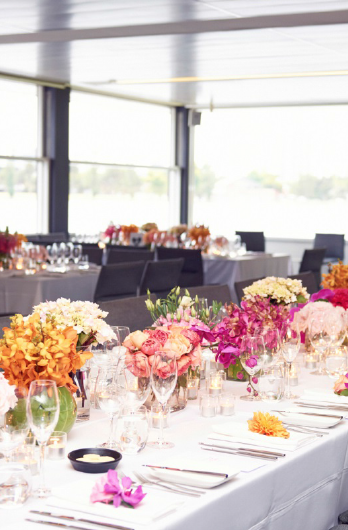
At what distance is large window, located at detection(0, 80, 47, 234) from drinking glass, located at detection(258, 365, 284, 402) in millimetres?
9197

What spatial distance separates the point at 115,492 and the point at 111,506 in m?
0.03

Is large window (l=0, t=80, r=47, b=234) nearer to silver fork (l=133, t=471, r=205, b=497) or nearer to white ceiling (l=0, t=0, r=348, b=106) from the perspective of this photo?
white ceiling (l=0, t=0, r=348, b=106)

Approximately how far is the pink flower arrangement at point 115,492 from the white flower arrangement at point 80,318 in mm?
646

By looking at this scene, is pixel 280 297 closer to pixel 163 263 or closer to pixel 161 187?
pixel 163 263

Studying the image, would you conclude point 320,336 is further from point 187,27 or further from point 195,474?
point 187,27

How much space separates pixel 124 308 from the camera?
12.4 ft

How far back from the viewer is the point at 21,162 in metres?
11.9

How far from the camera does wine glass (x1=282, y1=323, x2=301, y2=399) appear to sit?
2.80 metres

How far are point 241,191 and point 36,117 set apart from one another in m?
4.96

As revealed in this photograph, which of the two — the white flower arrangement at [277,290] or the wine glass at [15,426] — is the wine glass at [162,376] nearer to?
the wine glass at [15,426]

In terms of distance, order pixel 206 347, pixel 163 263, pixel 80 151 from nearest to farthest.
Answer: pixel 206 347
pixel 163 263
pixel 80 151

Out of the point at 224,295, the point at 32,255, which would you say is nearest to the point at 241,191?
the point at 32,255

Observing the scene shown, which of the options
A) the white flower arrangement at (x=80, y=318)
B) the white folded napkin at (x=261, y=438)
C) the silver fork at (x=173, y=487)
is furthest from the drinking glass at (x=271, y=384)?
the silver fork at (x=173, y=487)

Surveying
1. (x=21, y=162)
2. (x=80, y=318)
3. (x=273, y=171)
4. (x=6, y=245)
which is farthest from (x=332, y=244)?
(x=80, y=318)
